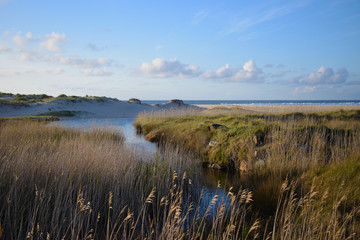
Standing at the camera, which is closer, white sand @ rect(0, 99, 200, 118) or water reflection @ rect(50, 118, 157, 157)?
water reflection @ rect(50, 118, 157, 157)

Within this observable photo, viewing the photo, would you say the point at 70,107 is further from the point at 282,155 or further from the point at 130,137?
the point at 282,155

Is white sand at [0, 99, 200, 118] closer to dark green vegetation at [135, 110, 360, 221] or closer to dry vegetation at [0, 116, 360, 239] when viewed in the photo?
dark green vegetation at [135, 110, 360, 221]

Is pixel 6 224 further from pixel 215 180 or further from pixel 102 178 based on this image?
pixel 215 180

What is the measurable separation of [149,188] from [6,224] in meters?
2.14

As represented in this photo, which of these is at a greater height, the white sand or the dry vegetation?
the white sand

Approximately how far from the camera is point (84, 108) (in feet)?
98.6

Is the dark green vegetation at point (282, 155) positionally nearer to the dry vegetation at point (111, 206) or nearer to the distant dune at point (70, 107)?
the dry vegetation at point (111, 206)

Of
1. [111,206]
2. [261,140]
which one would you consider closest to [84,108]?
[261,140]

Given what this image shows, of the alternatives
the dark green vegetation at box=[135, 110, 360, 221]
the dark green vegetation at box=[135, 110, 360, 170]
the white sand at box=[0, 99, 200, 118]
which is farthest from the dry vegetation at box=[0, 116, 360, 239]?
the white sand at box=[0, 99, 200, 118]

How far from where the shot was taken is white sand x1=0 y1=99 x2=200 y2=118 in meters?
25.2

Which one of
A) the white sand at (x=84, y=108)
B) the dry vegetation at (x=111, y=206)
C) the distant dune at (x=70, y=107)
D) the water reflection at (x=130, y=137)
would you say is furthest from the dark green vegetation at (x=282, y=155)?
the white sand at (x=84, y=108)

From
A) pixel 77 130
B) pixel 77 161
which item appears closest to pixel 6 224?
pixel 77 161

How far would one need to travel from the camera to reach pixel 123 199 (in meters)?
3.76

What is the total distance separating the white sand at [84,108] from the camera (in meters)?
25.2
